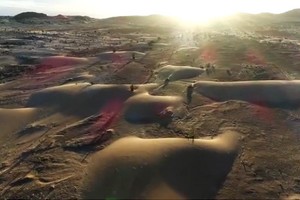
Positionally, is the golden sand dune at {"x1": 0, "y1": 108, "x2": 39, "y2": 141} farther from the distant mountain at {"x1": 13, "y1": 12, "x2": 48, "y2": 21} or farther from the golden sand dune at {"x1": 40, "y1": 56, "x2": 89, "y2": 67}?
the distant mountain at {"x1": 13, "y1": 12, "x2": 48, "y2": 21}

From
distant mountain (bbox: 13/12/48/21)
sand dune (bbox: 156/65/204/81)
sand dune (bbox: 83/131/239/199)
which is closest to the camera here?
sand dune (bbox: 83/131/239/199)

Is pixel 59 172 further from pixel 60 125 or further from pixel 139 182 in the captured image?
pixel 60 125

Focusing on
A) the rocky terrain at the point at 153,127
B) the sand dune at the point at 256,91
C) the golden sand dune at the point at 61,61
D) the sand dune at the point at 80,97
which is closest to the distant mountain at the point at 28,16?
the golden sand dune at the point at 61,61

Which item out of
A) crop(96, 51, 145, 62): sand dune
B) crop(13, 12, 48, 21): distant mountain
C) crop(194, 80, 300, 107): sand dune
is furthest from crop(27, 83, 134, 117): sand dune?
crop(13, 12, 48, 21): distant mountain

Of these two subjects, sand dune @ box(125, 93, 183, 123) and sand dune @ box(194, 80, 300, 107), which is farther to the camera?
sand dune @ box(194, 80, 300, 107)

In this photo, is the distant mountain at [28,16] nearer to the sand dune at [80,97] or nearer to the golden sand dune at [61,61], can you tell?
the golden sand dune at [61,61]

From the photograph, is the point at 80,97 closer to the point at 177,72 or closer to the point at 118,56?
the point at 177,72

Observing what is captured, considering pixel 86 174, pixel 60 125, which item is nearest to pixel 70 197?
Answer: pixel 86 174

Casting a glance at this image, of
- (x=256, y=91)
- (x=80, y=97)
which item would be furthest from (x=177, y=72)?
(x=80, y=97)
